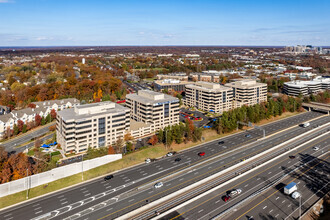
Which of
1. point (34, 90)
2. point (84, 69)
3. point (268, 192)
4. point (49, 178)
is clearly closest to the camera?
point (268, 192)

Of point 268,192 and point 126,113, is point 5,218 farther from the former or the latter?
point 268,192

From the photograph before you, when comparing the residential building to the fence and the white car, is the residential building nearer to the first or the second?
the fence

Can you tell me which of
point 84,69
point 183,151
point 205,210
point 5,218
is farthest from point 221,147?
point 84,69

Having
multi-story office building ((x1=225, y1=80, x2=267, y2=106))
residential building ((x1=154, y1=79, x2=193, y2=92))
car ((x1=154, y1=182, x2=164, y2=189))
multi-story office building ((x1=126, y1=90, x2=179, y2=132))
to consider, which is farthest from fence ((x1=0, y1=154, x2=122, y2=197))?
residential building ((x1=154, y1=79, x2=193, y2=92))

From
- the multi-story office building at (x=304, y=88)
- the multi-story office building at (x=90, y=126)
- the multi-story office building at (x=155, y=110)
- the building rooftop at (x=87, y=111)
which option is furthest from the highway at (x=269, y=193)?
the multi-story office building at (x=304, y=88)

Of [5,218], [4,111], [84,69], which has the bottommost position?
[5,218]
